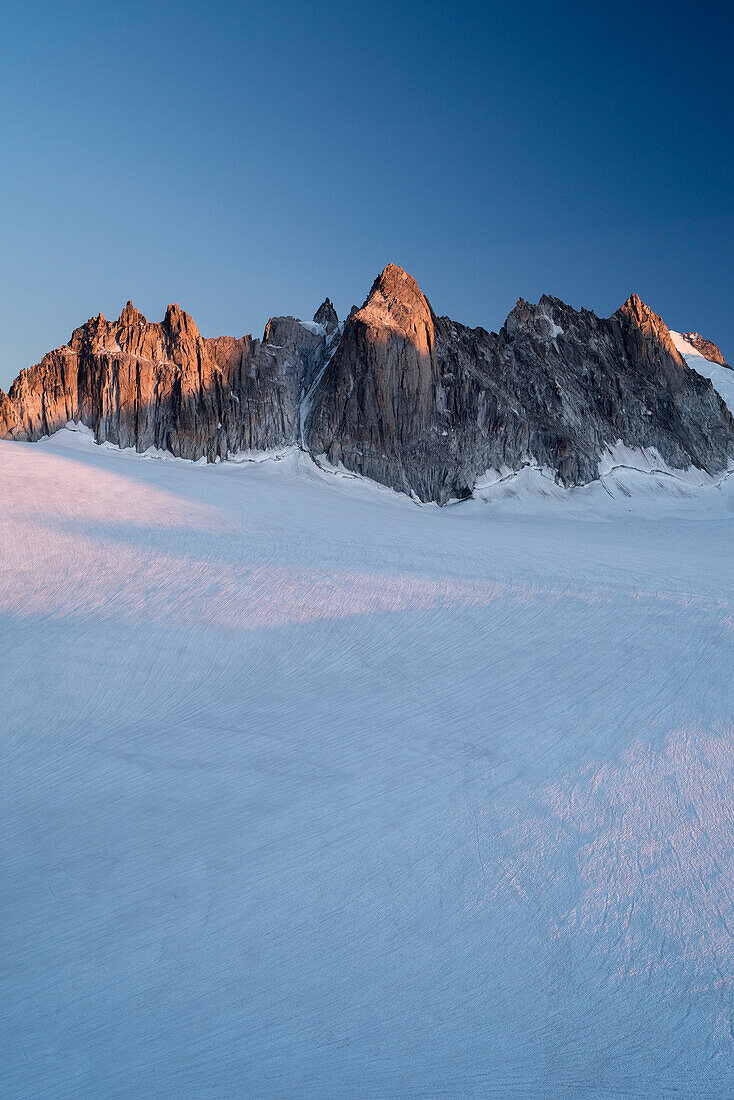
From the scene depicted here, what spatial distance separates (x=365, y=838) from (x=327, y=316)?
1809 inches

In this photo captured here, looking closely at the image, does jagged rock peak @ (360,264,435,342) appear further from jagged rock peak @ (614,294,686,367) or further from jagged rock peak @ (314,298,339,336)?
jagged rock peak @ (614,294,686,367)

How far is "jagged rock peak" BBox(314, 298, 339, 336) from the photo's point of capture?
4525cm

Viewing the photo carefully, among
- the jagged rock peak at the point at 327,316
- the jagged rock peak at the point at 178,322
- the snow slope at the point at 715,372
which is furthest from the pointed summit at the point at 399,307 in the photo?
the snow slope at the point at 715,372

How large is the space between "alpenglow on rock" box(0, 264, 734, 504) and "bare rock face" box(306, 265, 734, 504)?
4.6 inches

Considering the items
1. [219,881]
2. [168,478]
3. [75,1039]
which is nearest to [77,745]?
[219,881]

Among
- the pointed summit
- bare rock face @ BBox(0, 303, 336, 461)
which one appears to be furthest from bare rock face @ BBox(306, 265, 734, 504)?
bare rock face @ BBox(0, 303, 336, 461)

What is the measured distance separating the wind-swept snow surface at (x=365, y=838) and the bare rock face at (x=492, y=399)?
2932 cm

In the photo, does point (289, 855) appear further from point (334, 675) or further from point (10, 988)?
point (334, 675)

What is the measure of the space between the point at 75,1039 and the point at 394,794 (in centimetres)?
278

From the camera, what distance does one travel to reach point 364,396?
38.8 m

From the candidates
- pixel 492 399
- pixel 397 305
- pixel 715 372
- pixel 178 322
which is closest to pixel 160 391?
pixel 178 322

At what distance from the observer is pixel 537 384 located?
44.5 m

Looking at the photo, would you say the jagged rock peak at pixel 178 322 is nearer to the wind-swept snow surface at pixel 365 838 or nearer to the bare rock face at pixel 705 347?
the wind-swept snow surface at pixel 365 838

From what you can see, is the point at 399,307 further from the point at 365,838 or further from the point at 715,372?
the point at 715,372
